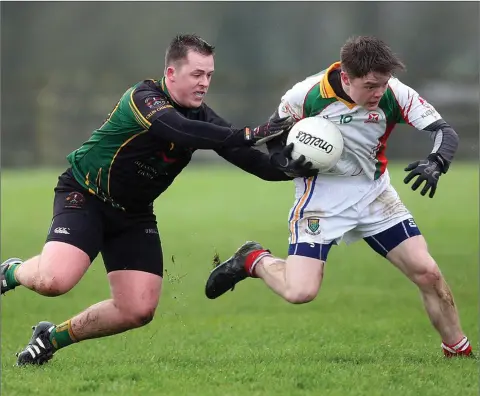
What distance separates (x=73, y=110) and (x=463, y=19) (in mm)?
16194

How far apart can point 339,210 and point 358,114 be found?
645mm

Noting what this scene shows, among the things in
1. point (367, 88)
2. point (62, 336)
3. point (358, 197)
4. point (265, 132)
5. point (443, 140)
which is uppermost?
point (367, 88)

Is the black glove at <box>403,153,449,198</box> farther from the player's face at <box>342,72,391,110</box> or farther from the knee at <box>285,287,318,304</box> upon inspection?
the knee at <box>285,287,318,304</box>

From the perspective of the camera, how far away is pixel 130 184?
684 centimetres

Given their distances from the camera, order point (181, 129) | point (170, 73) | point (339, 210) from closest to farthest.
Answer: point (181, 129) → point (170, 73) → point (339, 210)

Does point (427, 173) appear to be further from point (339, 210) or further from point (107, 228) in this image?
point (107, 228)

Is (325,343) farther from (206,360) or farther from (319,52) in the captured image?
(319,52)

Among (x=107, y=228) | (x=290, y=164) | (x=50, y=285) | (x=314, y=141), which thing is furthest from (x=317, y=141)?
(x=50, y=285)

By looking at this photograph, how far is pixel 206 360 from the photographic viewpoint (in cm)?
690

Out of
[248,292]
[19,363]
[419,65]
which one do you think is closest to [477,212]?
[248,292]

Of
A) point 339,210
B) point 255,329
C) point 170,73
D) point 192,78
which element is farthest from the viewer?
point 255,329

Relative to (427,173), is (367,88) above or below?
above

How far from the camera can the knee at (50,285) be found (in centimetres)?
651

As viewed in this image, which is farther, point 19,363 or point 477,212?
point 477,212
